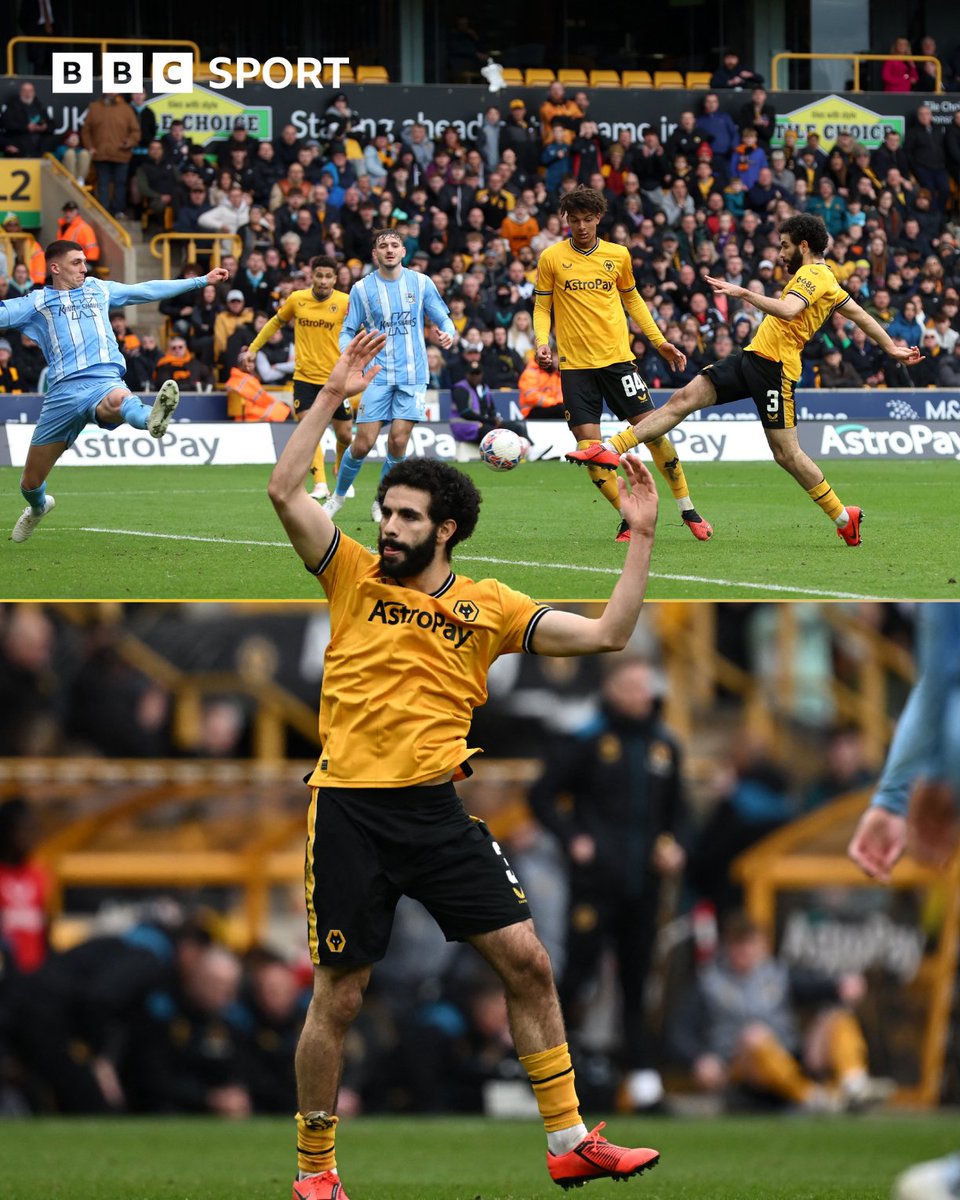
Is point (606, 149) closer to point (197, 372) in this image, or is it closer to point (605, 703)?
point (197, 372)

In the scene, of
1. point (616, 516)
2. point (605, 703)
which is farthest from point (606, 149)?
point (605, 703)

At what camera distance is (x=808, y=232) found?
1151cm

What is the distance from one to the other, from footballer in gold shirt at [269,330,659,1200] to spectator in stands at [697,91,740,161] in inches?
974

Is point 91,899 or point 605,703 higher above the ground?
point 605,703

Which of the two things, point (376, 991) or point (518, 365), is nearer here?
point (376, 991)

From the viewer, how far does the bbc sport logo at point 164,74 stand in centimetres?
2830

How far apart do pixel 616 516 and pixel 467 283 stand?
1035 centimetres

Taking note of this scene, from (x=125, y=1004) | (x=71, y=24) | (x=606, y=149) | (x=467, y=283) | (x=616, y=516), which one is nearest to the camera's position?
(x=125, y=1004)

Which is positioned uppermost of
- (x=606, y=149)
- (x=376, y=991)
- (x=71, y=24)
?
(x=71, y=24)

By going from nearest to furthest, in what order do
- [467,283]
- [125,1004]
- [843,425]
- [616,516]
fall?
[125,1004]
[616,516]
[843,425]
[467,283]

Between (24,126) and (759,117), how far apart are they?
37.8 ft

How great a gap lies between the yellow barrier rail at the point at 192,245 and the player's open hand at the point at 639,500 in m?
20.5

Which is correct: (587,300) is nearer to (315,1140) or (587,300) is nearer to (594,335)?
(594,335)

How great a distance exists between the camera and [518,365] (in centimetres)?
2397
